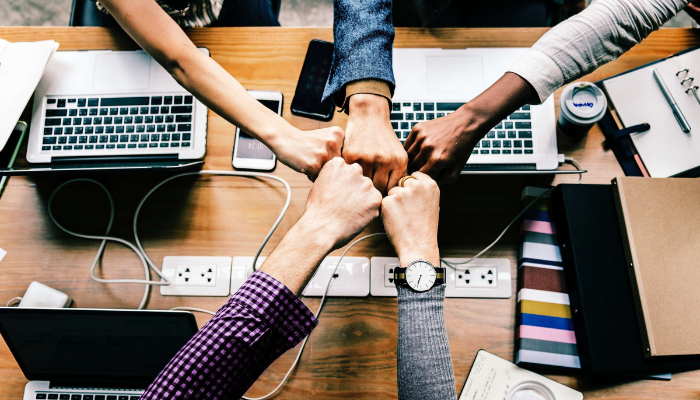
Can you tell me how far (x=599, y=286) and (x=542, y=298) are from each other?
0.11 meters

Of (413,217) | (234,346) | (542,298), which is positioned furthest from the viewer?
(542,298)

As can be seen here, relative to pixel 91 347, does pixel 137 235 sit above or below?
above

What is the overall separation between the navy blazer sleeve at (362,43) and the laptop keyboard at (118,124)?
337mm

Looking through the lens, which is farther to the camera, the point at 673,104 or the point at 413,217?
the point at 673,104

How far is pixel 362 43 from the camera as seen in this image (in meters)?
0.83

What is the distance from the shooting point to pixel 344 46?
845 millimetres

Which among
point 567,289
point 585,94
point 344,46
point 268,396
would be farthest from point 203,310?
point 585,94

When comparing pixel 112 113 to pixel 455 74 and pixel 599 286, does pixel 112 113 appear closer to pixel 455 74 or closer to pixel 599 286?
pixel 455 74

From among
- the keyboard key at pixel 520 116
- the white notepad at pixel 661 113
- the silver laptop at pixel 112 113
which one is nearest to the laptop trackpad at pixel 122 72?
the silver laptop at pixel 112 113

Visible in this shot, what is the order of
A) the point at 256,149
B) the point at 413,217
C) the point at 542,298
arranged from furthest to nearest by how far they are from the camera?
the point at 256,149, the point at 542,298, the point at 413,217

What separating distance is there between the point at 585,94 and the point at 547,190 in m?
0.21

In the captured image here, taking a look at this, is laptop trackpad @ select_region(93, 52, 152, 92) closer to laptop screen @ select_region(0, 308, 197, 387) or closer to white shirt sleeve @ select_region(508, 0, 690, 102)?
laptop screen @ select_region(0, 308, 197, 387)

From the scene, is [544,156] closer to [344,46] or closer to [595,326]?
[595,326]

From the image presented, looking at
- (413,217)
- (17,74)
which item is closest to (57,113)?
(17,74)
